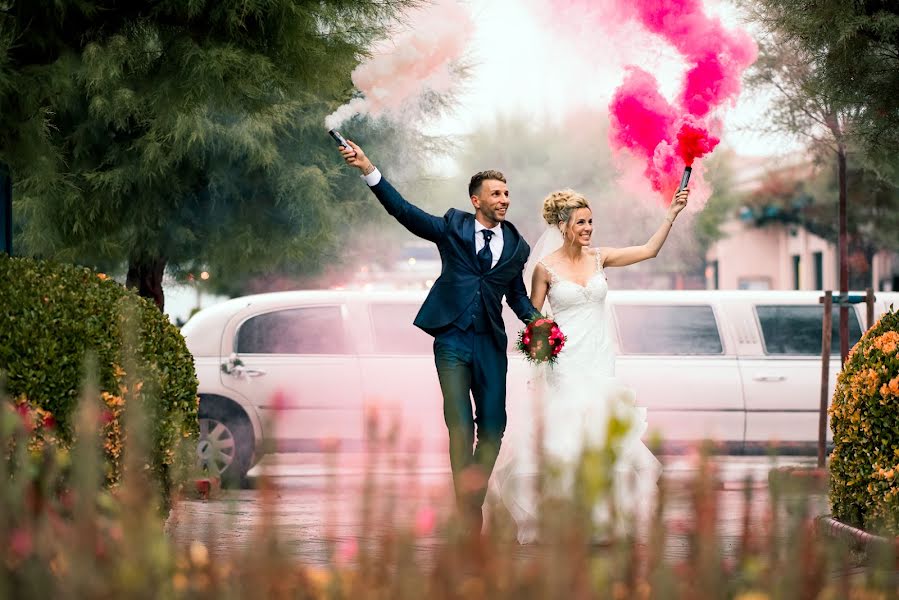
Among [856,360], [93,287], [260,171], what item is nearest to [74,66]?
[93,287]

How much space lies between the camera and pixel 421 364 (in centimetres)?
1266

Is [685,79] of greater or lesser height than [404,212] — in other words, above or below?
above

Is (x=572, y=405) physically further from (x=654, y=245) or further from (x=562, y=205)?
(x=562, y=205)

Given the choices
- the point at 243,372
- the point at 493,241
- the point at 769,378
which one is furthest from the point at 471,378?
the point at 769,378

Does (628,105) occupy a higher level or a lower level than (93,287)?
higher

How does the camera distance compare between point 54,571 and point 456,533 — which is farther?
point 54,571

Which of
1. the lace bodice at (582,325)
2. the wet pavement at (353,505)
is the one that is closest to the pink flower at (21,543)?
the wet pavement at (353,505)

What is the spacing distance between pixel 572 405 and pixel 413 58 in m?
2.40

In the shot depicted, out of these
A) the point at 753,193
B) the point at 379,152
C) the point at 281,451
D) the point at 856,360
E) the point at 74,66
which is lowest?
the point at 281,451

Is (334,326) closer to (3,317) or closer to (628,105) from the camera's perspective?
(628,105)

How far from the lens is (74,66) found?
21.7ft

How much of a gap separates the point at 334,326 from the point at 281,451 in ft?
4.37

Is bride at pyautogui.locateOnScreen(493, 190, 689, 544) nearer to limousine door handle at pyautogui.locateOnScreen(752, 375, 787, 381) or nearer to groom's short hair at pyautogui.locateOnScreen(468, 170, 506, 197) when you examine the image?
groom's short hair at pyautogui.locateOnScreen(468, 170, 506, 197)

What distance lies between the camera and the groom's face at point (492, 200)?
7.70 meters
